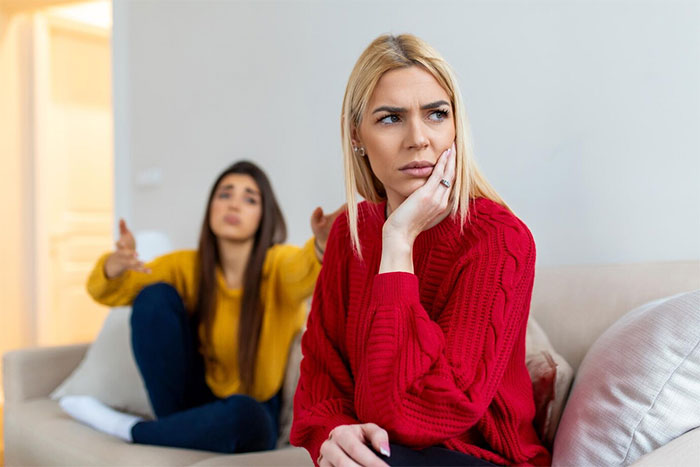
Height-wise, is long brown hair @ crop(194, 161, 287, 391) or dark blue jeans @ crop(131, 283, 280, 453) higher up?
long brown hair @ crop(194, 161, 287, 391)

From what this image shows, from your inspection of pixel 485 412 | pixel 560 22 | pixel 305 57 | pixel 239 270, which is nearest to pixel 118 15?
pixel 305 57

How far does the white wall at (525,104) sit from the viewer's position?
5.82 feet

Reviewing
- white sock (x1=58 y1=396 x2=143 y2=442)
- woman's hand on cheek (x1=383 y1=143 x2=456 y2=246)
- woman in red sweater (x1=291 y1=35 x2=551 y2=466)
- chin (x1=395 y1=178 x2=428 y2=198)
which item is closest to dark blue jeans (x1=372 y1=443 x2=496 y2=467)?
woman in red sweater (x1=291 y1=35 x2=551 y2=466)

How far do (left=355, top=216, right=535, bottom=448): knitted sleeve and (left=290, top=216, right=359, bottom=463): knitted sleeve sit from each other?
0.12 metres

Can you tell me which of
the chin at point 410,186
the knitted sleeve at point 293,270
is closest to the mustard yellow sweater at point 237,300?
the knitted sleeve at point 293,270

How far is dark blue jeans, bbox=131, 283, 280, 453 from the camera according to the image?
173 centimetres

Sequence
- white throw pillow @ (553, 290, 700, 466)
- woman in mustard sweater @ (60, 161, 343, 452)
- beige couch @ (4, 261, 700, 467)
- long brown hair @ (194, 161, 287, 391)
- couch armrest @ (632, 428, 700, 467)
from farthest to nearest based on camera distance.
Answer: long brown hair @ (194, 161, 287, 391)
woman in mustard sweater @ (60, 161, 343, 452)
beige couch @ (4, 261, 700, 467)
white throw pillow @ (553, 290, 700, 466)
couch armrest @ (632, 428, 700, 467)

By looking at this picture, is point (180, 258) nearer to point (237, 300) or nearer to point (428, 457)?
point (237, 300)

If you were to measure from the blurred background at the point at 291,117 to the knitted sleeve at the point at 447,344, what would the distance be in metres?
0.81

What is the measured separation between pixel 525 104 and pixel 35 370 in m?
1.71

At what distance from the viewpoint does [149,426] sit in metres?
1.77

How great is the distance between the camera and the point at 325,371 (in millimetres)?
1310

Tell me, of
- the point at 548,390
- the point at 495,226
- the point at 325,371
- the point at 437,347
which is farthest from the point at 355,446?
the point at 548,390

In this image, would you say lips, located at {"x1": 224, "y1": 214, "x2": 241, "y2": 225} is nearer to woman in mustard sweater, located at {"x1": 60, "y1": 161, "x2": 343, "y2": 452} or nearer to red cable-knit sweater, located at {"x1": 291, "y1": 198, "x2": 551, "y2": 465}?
woman in mustard sweater, located at {"x1": 60, "y1": 161, "x2": 343, "y2": 452}
